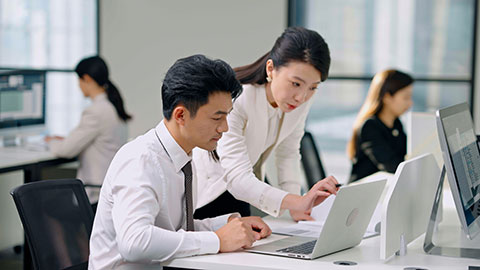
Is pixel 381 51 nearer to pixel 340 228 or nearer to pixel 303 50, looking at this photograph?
pixel 303 50

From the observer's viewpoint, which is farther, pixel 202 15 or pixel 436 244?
pixel 202 15

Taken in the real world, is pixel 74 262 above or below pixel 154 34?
below

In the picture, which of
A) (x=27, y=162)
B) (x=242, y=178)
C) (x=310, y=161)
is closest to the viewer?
(x=242, y=178)

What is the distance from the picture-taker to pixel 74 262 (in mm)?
2109

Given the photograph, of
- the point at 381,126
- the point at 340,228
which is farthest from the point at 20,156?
the point at 340,228

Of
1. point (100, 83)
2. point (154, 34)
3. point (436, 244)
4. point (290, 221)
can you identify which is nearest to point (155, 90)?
point (154, 34)

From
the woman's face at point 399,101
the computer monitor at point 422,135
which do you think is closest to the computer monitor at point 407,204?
the computer monitor at point 422,135

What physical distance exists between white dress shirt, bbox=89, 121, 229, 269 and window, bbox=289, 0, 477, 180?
3.60 m

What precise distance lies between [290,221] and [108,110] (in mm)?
2069

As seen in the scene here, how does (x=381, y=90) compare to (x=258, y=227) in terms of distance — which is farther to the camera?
(x=381, y=90)

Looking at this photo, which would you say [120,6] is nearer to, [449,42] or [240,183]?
[449,42]

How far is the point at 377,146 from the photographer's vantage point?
395cm

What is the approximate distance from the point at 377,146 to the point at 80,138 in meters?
1.71

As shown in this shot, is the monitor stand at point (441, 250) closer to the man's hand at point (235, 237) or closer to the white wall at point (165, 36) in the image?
the man's hand at point (235, 237)
